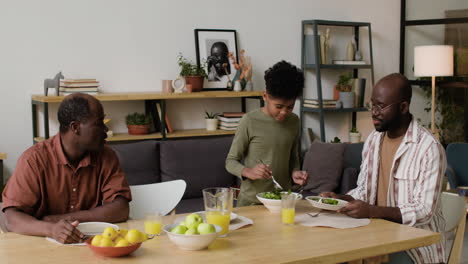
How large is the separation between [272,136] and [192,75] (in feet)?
7.14

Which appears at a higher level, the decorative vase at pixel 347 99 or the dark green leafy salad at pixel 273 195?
the decorative vase at pixel 347 99

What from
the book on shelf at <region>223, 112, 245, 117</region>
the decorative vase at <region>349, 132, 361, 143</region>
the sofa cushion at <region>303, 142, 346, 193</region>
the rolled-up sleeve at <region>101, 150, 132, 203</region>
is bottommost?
the sofa cushion at <region>303, 142, 346, 193</region>

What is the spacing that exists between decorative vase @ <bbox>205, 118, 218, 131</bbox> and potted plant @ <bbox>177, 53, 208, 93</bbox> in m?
0.29

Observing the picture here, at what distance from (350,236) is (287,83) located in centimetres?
87

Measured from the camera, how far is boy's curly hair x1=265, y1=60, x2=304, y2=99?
9.16ft

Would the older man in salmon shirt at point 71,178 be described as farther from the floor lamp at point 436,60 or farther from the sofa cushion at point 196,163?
the floor lamp at point 436,60

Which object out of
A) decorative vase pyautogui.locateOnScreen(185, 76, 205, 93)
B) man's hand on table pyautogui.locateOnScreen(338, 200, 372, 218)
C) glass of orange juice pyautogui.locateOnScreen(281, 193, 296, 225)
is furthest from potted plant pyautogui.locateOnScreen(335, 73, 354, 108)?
glass of orange juice pyautogui.locateOnScreen(281, 193, 296, 225)

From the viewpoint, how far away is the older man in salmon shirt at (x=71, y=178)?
2297mm

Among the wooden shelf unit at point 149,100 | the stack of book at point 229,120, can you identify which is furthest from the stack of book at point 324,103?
the stack of book at point 229,120

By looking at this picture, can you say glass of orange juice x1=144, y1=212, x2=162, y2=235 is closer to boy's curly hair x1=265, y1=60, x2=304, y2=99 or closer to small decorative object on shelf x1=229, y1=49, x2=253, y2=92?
boy's curly hair x1=265, y1=60, x2=304, y2=99

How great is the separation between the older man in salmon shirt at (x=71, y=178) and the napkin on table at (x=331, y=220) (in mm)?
751

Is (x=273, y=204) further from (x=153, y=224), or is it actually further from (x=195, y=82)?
(x=195, y=82)

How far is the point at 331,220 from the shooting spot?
2.43m

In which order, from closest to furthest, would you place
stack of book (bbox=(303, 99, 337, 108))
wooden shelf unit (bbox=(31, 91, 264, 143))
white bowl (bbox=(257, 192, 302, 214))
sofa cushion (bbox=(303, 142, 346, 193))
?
white bowl (bbox=(257, 192, 302, 214))
wooden shelf unit (bbox=(31, 91, 264, 143))
sofa cushion (bbox=(303, 142, 346, 193))
stack of book (bbox=(303, 99, 337, 108))
